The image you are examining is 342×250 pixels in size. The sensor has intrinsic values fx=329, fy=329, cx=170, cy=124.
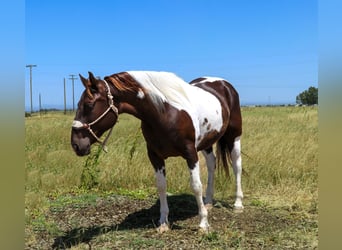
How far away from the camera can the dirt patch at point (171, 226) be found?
12.1 feet

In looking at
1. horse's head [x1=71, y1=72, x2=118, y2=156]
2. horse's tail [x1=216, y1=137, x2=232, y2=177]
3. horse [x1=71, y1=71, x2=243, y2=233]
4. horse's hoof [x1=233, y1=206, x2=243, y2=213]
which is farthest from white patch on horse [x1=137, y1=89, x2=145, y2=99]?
horse's hoof [x1=233, y1=206, x2=243, y2=213]

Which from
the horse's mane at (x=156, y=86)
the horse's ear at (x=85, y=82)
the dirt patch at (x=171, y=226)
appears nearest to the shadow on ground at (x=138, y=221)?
the dirt patch at (x=171, y=226)

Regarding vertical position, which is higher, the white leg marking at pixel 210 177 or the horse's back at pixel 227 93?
the horse's back at pixel 227 93

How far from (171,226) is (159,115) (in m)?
1.53

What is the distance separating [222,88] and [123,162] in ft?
8.69

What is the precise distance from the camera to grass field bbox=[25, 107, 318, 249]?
3793 millimetres

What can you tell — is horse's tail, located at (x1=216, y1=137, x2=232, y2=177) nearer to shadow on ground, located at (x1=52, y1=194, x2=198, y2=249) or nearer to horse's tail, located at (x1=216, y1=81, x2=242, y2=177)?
horse's tail, located at (x1=216, y1=81, x2=242, y2=177)

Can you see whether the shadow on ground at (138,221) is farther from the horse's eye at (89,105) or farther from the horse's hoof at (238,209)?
the horse's eye at (89,105)

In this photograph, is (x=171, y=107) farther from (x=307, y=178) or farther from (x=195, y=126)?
(x=307, y=178)

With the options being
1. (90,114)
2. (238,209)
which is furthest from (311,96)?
(90,114)

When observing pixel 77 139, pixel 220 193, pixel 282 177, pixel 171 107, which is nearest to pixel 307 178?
pixel 282 177

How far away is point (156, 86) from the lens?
3.77m

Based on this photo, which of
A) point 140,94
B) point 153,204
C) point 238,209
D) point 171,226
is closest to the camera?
point 140,94

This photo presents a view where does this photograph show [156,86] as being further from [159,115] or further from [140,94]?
[159,115]
